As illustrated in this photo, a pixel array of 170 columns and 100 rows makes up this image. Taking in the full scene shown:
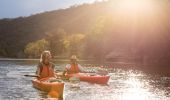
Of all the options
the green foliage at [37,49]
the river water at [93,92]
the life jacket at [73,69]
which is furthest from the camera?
the green foliage at [37,49]

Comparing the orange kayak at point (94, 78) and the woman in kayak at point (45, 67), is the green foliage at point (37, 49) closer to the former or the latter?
the orange kayak at point (94, 78)

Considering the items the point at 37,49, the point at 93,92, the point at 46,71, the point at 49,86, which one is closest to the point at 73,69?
the point at 46,71

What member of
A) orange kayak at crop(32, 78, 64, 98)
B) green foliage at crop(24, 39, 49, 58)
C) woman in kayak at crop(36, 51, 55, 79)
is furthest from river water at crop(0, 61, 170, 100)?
green foliage at crop(24, 39, 49, 58)

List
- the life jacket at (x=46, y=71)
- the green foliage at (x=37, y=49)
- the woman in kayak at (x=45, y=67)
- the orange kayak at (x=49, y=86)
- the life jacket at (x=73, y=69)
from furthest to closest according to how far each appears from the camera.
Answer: the green foliage at (x=37, y=49), the life jacket at (x=73, y=69), the life jacket at (x=46, y=71), the woman in kayak at (x=45, y=67), the orange kayak at (x=49, y=86)

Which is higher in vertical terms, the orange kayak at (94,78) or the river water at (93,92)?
the orange kayak at (94,78)

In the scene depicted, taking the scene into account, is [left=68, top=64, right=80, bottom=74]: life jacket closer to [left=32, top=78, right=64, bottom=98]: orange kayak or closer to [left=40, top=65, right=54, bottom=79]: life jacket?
[left=32, top=78, right=64, bottom=98]: orange kayak

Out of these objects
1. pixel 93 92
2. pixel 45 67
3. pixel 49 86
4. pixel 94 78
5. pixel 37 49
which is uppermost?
pixel 37 49

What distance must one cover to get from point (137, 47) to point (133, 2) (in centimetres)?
1711

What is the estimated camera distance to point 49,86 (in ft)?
108

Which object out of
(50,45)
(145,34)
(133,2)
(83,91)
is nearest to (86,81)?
(83,91)

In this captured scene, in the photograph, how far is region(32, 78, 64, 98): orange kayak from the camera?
31.1 meters

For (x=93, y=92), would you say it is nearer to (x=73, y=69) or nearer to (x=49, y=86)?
(x=49, y=86)

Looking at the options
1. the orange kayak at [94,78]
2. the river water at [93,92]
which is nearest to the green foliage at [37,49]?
the orange kayak at [94,78]

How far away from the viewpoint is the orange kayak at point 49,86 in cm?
3106
